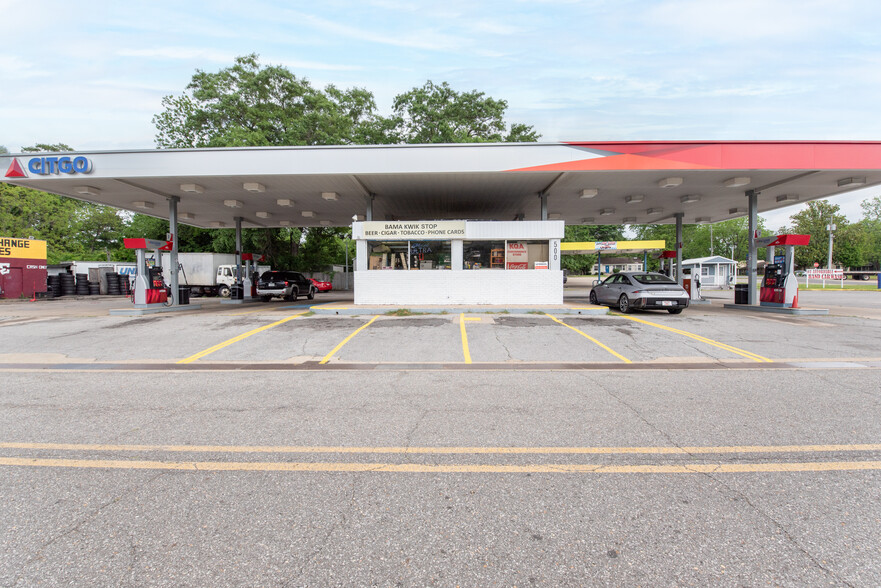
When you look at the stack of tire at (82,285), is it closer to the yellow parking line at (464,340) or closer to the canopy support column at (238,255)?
the canopy support column at (238,255)

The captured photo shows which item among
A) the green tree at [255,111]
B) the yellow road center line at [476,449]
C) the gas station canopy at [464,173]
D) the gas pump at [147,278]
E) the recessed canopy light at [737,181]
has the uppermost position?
the green tree at [255,111]

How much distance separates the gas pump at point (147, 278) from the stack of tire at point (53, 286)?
1705 centimetres

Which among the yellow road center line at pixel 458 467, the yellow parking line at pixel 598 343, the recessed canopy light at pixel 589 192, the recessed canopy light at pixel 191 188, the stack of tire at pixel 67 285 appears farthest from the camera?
the stack of tire at pixel 67 285

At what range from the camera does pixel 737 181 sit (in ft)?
47.8

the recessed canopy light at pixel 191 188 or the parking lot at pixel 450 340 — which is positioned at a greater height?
the recessed canopy light at pixel 191 188

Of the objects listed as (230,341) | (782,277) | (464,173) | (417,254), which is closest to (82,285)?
(417,254)

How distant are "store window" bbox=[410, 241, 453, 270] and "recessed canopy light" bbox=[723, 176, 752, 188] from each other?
430 inches

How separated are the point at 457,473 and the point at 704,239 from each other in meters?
83.6

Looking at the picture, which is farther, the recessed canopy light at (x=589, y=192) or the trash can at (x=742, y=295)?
the recessed canopy light at (x=589, y=192)

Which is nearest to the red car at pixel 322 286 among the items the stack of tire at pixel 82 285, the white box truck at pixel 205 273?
the white box truck at pixel 205 273

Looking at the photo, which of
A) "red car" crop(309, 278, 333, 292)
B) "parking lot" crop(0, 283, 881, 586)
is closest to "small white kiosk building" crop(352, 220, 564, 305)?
"parking lot" crop(0, 283, 881, 586)

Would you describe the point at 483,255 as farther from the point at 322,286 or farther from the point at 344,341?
the point at 322,286

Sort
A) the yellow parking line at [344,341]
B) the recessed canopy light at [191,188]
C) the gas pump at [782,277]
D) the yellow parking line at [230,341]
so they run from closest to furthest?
the yellow parking line at [344,341] < the yellow parking line at [230,341] < the gas pump at [782,277] < the recessed canopy light at [191,188]

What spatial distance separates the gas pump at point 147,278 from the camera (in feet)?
47.4
